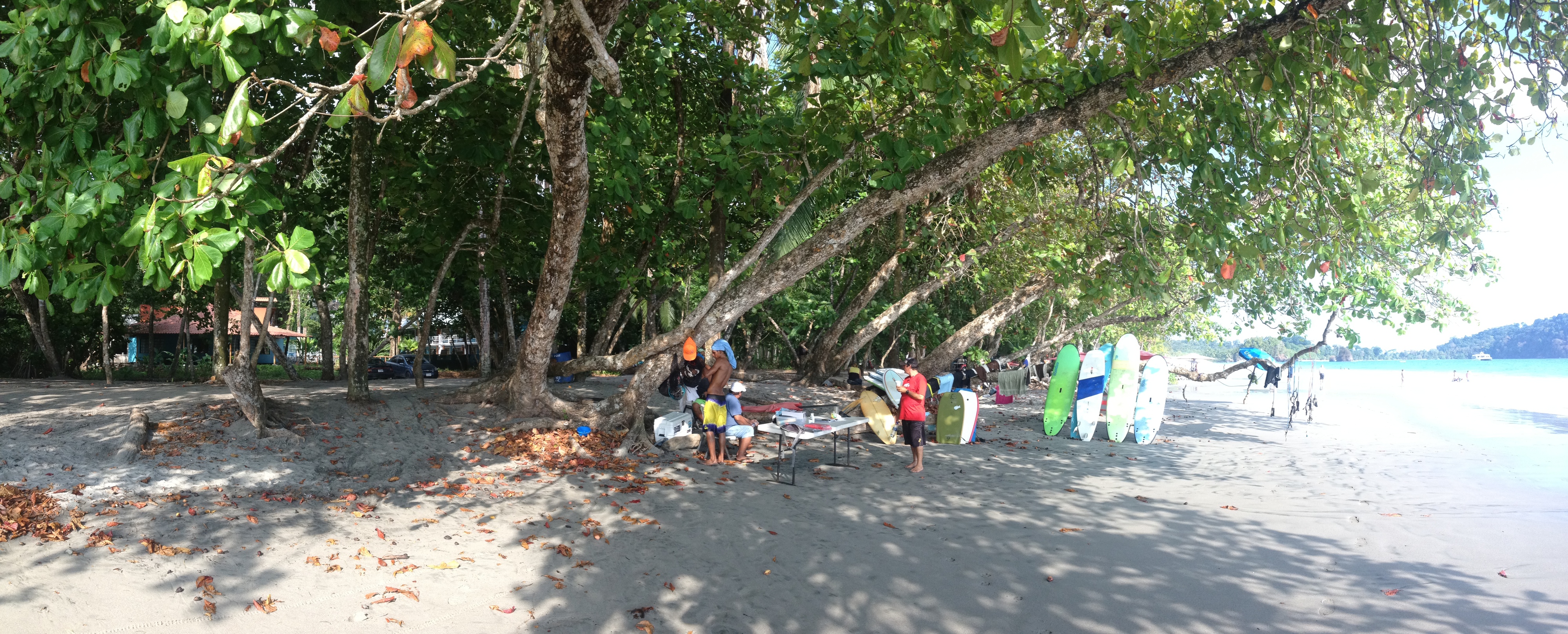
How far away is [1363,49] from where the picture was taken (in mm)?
5480

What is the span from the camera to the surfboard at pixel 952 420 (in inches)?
389

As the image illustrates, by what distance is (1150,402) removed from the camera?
36.4 feet

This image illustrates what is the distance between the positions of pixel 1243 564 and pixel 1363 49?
3.64 metres

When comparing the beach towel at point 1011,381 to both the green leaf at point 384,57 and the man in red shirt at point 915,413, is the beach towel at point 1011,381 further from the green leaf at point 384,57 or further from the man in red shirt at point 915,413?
the green leaf at point 384,57

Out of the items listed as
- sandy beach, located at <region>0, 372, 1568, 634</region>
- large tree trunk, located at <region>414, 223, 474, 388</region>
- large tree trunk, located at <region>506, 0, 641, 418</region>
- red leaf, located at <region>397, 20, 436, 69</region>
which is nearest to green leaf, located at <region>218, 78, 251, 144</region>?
red leaf, located at <region>397, 20, 436, 69</region>

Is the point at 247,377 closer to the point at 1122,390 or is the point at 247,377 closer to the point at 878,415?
the point at 878,415

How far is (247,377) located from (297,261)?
4.73 meters

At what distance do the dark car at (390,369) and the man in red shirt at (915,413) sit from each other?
19.8 meters

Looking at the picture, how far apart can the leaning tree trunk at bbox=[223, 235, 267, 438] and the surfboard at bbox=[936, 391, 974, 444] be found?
721 centimetres

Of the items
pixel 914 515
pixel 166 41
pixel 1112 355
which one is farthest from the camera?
pixel 1112 355

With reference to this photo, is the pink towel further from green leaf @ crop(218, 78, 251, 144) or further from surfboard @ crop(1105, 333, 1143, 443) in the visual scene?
green leaf @ crop(218, 78, 251, 144)

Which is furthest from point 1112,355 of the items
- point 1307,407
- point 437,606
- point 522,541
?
point 437,606

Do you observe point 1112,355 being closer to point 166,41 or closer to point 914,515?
point 914,515

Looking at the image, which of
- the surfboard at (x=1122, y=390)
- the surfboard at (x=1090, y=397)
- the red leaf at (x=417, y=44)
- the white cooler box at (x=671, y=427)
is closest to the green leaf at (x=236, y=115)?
the red leaf at (x=417, y=44)
